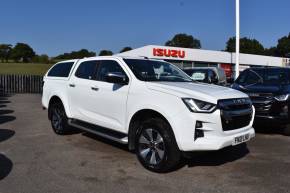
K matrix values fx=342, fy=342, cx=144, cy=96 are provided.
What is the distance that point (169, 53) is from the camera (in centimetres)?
3181

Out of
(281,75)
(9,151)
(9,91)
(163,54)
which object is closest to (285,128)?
(281,75)

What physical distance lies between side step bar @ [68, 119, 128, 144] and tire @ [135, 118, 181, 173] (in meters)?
0.34

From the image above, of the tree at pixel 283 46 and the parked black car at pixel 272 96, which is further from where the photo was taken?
the tree at pixel 283 46

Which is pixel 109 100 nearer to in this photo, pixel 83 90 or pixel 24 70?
pixel 83 90

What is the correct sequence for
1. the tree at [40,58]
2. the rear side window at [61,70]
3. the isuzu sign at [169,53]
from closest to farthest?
the rear side window at [61,70], the isuzu sign at [169,53], the tree at [40,58]

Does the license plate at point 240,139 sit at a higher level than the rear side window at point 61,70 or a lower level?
lower

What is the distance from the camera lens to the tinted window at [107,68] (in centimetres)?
638

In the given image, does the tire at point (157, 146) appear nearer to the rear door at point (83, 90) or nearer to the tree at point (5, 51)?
the rear door at point (83, 90)

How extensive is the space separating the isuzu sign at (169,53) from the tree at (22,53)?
189 feet

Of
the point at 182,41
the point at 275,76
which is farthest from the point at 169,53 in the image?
the point at 182,41

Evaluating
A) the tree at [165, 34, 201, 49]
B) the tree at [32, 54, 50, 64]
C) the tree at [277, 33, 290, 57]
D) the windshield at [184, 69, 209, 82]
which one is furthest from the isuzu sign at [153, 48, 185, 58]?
the tree at [277, 33, 290, 57]

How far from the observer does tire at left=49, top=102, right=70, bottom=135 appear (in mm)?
7884

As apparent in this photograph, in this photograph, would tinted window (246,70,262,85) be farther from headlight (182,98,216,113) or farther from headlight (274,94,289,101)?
headlight (182,98,216,113)

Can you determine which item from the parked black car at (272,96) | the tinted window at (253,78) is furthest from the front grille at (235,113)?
the tinted window at (253,78)
